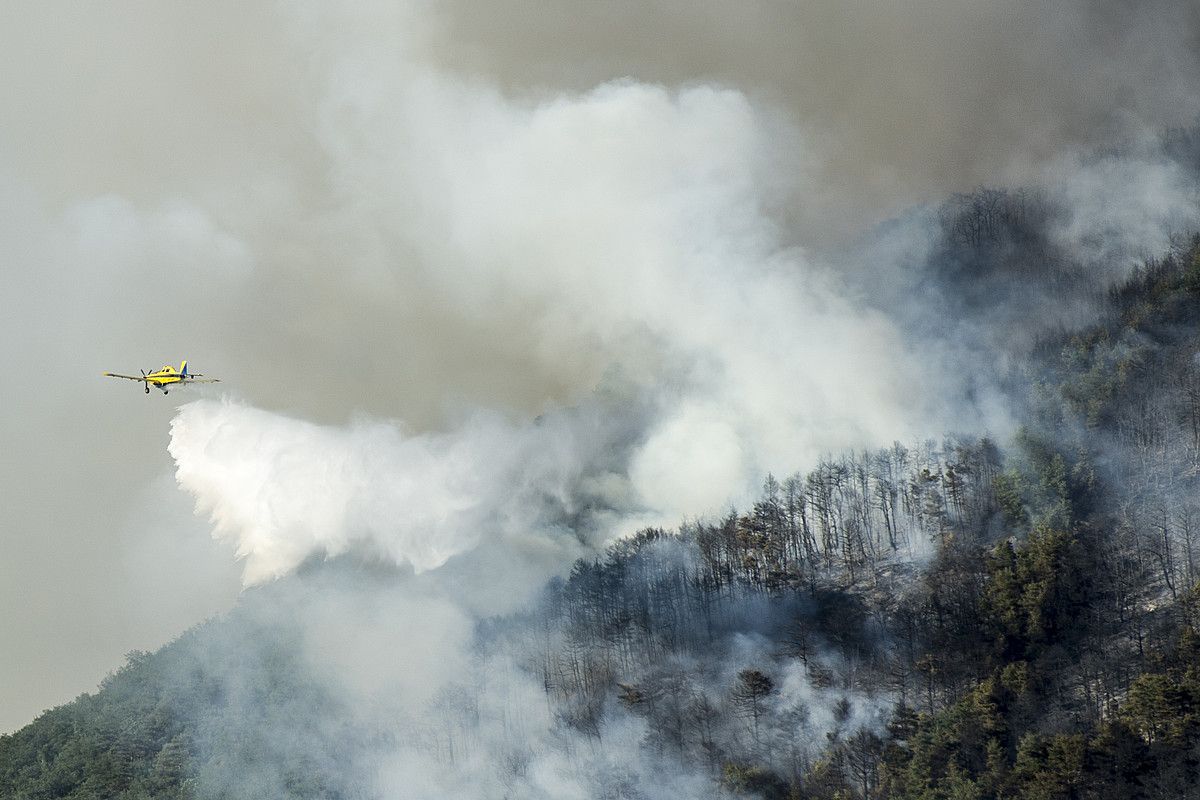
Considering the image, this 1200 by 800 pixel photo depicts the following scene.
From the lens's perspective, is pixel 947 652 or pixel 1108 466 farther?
Result: pixel 1108 466

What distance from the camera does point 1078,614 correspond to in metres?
174

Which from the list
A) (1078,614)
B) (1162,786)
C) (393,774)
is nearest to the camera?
(1162,786)

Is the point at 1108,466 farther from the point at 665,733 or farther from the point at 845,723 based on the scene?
the point at 665,733

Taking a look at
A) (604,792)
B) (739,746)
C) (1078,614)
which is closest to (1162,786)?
(1078,614)

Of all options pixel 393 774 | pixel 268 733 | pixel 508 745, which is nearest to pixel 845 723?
pixel 508 745

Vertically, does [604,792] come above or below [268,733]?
below

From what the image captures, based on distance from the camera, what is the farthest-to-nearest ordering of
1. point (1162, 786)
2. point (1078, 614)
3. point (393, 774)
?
point (393, 774) < point (1078, 614) < point (1162, 786)

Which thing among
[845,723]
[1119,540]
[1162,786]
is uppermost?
[1119,540]

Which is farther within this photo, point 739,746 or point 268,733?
point 268,733

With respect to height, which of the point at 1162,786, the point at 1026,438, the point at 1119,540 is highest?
the point at 1026,438

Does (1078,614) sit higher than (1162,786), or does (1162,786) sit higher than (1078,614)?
(1078,614)

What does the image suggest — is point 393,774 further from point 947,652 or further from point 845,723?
point 947,652

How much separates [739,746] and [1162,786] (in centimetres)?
4781

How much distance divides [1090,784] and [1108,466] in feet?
176
